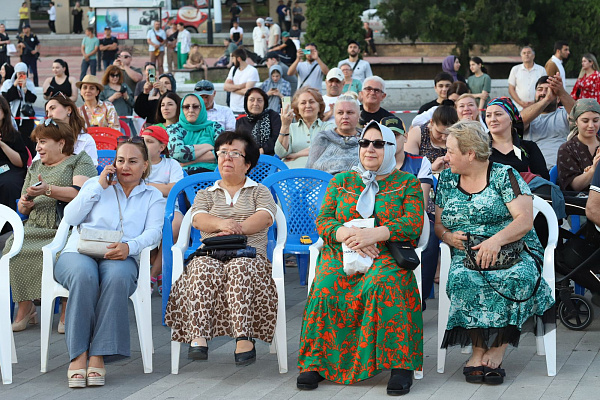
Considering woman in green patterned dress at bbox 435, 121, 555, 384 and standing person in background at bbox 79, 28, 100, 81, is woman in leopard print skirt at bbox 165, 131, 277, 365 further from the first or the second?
standing person in background at bbox 79, 28, 100, 81

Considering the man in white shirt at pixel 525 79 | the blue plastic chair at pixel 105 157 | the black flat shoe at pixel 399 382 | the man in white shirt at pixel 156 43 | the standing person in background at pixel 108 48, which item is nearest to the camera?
the black flat shoe at pixel 399 382

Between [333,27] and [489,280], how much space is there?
16.3 m

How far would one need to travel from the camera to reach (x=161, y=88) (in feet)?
35.6

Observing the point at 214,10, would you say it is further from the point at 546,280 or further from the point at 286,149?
the point at 546,280

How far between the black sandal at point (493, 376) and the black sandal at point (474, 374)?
2 cm

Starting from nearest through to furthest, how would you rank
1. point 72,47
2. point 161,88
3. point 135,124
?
point 161,88
point 135,124
point 72,47

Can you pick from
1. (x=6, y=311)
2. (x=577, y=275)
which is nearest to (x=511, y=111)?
(x=577, y=275)

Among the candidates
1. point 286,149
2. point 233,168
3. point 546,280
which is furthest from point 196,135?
point 546,280

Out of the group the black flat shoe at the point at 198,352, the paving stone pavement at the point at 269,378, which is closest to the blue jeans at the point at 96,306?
the paving stone pavement at the point at 269,378

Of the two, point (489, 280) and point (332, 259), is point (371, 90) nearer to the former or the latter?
point (332, 259)

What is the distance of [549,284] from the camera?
518 centimetres

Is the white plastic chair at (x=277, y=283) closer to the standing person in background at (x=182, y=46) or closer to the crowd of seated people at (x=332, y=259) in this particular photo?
the crowd of seated people at (x=332, y=259)

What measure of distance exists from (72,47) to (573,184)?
30048 millimetres

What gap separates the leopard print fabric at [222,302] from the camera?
202 inches
